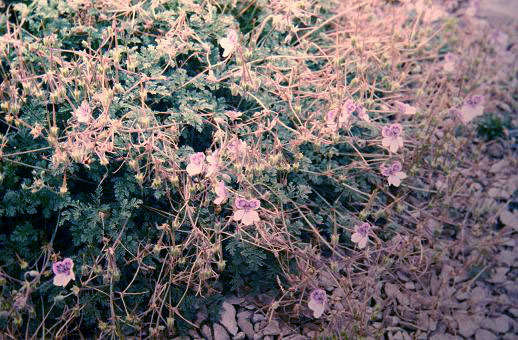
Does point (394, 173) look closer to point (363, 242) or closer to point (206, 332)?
point (363, 242)

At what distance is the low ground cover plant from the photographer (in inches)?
88.8

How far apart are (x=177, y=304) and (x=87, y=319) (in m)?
0.35

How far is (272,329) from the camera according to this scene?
2393mm

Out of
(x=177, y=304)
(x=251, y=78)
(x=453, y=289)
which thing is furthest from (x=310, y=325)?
(x=251, y=78)

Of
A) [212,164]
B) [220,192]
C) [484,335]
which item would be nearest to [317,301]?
[220,192]

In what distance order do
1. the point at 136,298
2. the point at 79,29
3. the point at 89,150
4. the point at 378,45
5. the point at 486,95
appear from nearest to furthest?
the point at 89,150
the point at 136,298
the point at 79,29
the point at 378,45
the point at 486,95

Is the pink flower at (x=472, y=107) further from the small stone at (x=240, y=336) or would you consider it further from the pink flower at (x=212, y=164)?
the small stone at (x=240, y=336)

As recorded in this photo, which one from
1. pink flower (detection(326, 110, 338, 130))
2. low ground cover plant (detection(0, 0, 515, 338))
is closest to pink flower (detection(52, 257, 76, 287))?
low ground cover plant (detection(0, 0, 515, 338))

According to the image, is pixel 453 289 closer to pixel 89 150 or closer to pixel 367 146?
pixel 367 146

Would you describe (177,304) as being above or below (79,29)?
below

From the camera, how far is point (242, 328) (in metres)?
2.39

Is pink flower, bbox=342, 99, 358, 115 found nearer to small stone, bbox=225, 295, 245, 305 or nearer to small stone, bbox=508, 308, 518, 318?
small stone, bbox=225, 295, 245, 305

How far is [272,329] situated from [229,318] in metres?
0.18

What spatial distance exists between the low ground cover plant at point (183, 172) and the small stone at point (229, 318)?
0.19 feet
